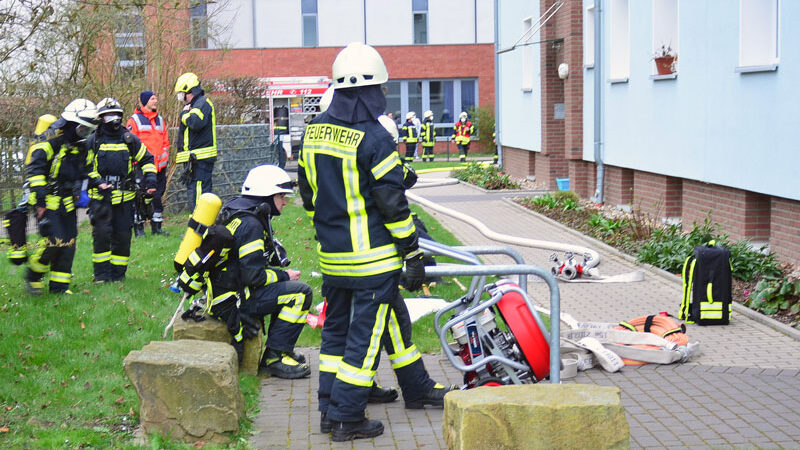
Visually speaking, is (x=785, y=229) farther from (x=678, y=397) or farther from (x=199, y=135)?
(x=199, y=135)

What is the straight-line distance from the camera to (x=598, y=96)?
1673 centimetres

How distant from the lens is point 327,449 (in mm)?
5406

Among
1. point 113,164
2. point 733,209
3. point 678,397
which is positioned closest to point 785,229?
point 733,209

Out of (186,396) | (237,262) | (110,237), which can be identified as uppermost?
(237,262)

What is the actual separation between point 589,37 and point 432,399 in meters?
12.6

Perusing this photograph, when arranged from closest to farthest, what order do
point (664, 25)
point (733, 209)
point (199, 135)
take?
point (733, 209) < point (199, 135) < point (664, 25)

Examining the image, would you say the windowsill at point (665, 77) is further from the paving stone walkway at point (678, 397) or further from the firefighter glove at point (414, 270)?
the firefighter glove at point (414, 270)

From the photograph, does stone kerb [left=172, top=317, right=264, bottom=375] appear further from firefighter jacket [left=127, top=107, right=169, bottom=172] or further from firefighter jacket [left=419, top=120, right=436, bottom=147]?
firefighter jacket [left=419, top=120, right=436, bottom=147]

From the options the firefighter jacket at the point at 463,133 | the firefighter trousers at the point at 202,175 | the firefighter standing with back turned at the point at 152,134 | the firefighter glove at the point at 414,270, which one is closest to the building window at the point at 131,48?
the firefighter standing with back turned at the point at 152,134

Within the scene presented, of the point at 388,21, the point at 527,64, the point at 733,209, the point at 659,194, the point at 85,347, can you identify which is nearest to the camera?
the point at 85,347

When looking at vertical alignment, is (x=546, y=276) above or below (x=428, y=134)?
below

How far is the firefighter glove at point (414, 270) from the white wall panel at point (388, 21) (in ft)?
127

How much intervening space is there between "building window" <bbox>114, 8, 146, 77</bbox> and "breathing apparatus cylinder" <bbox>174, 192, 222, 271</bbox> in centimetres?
1060

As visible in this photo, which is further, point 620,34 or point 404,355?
point 620,34
